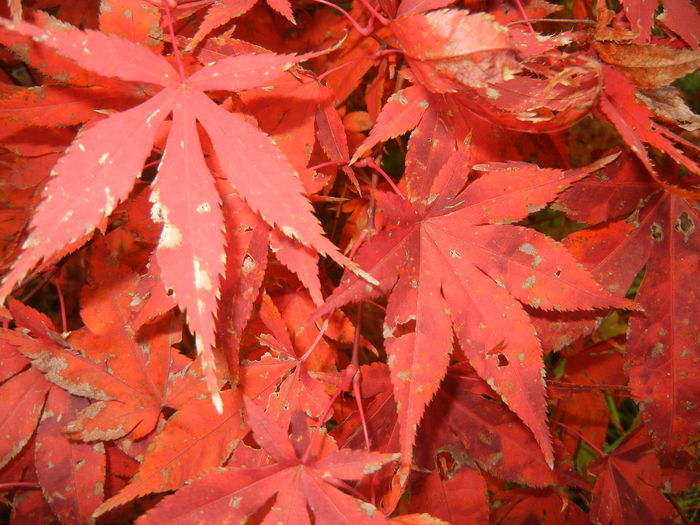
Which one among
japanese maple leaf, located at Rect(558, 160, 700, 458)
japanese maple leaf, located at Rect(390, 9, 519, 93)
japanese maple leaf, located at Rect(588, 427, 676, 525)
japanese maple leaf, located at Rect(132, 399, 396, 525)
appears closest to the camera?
japanese maple leaf, located at Rect(390, 9, 519, 93)

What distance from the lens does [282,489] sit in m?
0.58

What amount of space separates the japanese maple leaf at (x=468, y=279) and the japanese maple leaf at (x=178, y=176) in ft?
0.48

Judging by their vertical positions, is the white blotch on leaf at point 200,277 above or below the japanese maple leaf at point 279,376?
above

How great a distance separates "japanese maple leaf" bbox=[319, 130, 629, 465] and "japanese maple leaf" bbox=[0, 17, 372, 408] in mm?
145

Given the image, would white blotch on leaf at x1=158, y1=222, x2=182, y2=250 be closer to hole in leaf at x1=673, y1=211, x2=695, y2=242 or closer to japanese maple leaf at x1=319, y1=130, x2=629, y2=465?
japanese maple leaf at x1=319, y1=130, x2=629, y2=465

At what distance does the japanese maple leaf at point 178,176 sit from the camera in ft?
1.45

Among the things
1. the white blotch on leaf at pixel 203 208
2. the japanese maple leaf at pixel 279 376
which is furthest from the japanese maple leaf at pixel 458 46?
the japanese maple leaf at pixel 279 376

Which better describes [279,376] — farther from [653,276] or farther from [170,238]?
[653,276]

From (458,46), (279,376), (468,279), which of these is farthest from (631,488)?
(458,46)

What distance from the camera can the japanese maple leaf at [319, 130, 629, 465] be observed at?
0.57 meters

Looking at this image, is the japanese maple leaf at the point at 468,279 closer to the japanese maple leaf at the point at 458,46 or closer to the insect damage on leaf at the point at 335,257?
the insect damage on leaf at the point at 335,257

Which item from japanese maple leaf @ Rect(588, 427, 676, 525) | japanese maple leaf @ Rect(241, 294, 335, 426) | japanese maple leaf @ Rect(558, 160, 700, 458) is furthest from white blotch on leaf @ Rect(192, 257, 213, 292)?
japanese maple leaf @ Rect(588, 427, 676, 525)

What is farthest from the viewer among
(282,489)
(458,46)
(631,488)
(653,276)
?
(631,488)

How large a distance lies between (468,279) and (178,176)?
364mm
